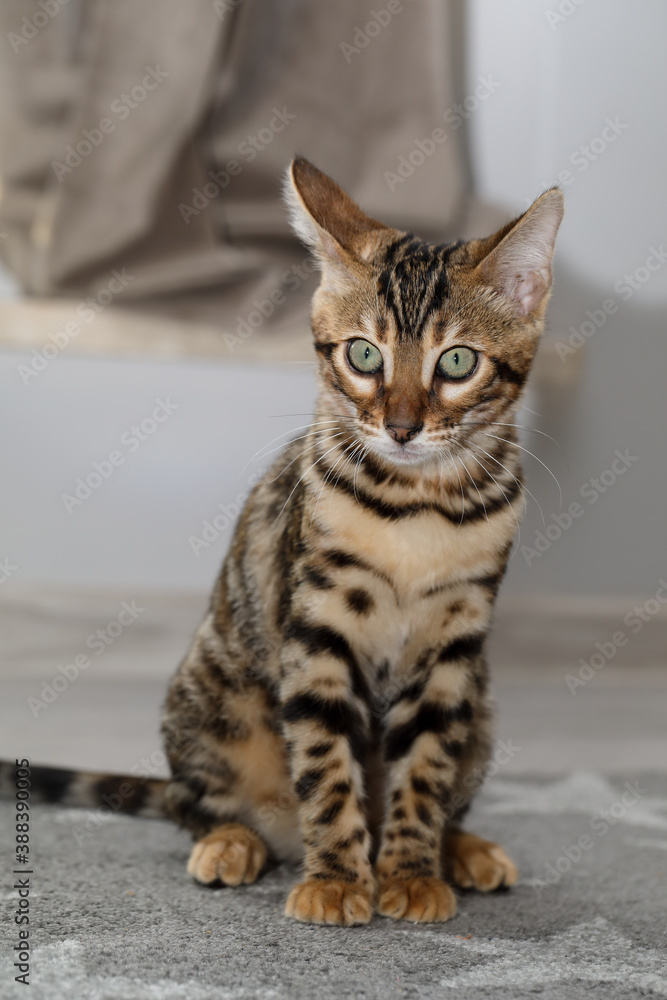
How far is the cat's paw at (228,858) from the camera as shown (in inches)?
46.0

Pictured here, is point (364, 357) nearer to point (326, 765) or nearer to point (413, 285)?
point (413, 285)

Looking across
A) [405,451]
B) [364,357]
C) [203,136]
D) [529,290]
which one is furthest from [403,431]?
[203,136]

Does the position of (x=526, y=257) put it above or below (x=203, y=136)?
above

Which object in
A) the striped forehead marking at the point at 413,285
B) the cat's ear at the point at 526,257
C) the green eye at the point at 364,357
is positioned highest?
the cat's ear at the point at 526,257

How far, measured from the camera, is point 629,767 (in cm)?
195

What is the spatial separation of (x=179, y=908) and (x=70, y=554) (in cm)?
197

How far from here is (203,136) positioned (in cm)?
286

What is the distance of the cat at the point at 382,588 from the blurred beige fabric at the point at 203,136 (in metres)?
1.66

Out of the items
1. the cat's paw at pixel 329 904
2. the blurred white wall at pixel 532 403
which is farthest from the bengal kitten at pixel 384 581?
the blurred white wall at pixel 532 403

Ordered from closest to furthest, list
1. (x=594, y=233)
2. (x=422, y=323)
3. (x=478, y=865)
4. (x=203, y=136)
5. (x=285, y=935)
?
1. (x=285, y=935)
2. (x=422, y=323)
3. (x=478, y=865)
4. (x=203, y=136)
5. (x=594, y=233)

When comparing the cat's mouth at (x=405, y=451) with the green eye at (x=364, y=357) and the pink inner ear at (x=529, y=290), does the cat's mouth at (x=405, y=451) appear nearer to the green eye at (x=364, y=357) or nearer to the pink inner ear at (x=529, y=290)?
the green eye at (x=364, y=357)

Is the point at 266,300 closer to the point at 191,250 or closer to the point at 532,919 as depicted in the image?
the point at 191,250

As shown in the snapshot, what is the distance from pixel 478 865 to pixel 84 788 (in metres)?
0.57

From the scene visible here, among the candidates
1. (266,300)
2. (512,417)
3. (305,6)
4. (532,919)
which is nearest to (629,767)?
(532,919)
